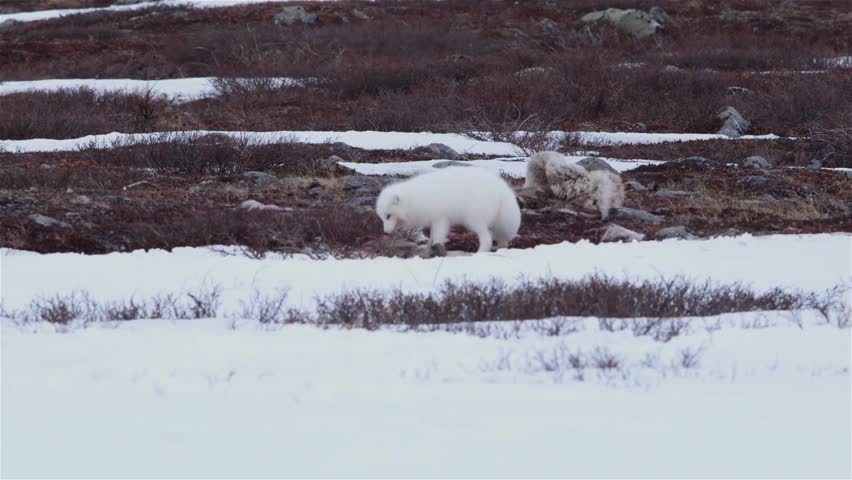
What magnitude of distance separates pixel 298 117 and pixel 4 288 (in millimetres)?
16815

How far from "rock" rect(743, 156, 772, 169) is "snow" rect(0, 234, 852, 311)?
22.5ft

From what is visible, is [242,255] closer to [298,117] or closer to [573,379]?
[573,379]

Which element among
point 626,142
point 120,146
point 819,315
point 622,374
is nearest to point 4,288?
point 622,374

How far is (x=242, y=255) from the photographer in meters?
8.73

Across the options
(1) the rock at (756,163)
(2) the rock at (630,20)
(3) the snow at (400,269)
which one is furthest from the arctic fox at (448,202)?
(2) the rock at (630,20)

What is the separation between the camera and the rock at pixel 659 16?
39713 millimetres

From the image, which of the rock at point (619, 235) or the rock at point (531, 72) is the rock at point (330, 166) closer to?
the rock at point (619, 235)

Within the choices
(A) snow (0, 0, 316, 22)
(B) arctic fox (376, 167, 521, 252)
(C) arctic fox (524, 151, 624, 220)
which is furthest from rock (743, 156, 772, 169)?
(A) snow (0, 0, 316, 22)

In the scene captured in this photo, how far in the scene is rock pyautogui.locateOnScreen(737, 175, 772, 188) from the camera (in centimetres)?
1375

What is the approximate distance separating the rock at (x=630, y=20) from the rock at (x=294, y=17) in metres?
10.2

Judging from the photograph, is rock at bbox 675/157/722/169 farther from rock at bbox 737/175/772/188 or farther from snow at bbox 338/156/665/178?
rock at bbox 737/175/772/188

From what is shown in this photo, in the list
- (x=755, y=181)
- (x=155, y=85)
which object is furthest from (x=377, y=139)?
(x=155, y=85)

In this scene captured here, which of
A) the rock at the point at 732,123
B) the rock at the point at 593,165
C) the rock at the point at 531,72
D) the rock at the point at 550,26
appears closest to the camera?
the rock at the point at 593,165

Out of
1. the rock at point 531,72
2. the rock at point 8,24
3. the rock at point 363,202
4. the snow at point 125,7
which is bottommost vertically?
the rock at point 363,202
